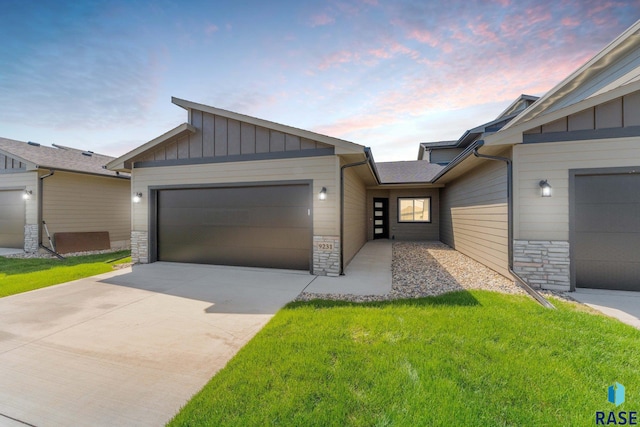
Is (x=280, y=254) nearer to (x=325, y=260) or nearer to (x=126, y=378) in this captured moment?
(x=325, y=260)

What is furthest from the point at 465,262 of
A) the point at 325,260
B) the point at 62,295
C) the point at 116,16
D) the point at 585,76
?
the point at 116,16

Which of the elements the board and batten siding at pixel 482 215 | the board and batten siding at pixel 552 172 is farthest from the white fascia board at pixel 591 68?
the board and batten siding at pixel 482 215

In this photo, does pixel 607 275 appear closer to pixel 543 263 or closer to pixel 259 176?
pixel 543 263

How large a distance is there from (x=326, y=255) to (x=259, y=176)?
265 centimetres

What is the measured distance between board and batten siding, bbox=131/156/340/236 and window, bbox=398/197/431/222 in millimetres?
8300

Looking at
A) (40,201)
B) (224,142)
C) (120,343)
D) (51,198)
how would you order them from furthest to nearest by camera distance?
(51,198)
(40,201)
(224,142)
(120,343)

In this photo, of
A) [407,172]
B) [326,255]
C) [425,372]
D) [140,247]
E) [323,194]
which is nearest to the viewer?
[425,372]

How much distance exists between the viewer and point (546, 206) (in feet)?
16.5

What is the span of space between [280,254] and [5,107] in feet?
39.2

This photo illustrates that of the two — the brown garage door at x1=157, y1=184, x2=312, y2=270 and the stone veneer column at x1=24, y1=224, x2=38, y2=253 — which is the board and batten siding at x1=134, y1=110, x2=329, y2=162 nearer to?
the brown garage door at x1=157, y1=184, x2=312, y2=270

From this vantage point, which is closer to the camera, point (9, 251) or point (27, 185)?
point (27, 185)

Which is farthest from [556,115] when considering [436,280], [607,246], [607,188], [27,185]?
[27,185]

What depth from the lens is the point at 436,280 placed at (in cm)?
566

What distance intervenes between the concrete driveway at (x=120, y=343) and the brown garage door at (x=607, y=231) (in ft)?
18.1
